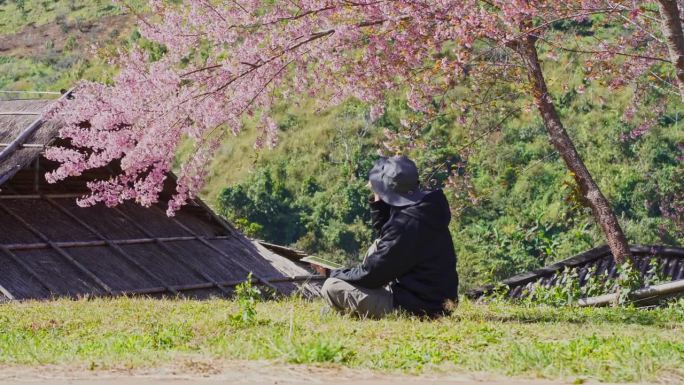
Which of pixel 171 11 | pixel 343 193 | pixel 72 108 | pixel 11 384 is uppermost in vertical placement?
pixel 171 11

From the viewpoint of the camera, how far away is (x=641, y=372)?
569 centimetres

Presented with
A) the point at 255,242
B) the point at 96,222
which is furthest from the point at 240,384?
the point at 255,242

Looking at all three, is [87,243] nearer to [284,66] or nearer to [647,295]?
[284,66]

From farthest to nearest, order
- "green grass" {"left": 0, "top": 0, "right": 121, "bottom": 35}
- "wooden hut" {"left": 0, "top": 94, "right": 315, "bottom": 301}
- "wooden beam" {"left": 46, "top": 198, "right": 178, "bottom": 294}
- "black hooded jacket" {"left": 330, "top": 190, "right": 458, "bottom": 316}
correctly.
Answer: "green grass" {"left": 0, "top": 0, "right": 121, "bottom": 35}, "wooden beam" {"left": 46, "top": 198, "right": 178, "bottom": 294}, "wooden hut" {"left": 0, "top": 94, "right": 315, "bottom": 301}, "black hooded jacket" {"left": 330, "top": 190, "right": 458, "bottom": 316}

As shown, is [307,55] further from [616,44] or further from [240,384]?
[240,384]

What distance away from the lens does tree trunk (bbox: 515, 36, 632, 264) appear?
14.3 meters

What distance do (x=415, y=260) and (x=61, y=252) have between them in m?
8.31

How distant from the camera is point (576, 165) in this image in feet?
47.8

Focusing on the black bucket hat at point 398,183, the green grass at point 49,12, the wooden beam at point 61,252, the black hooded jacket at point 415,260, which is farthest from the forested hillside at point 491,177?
the black bucket hat at point 398,183

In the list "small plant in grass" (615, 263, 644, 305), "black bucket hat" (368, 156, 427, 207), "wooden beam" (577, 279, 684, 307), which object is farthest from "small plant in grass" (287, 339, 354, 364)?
"small plant in grass" (615, 263, 644, 305)

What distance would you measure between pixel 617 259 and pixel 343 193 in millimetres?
27094

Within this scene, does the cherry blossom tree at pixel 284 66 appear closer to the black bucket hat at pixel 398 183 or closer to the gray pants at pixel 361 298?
the black bucket hat at pixel 398 183

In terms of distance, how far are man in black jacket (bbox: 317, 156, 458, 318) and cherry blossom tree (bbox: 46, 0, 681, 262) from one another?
136 inches

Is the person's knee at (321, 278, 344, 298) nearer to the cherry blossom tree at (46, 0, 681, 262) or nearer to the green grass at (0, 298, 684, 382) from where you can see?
the green grass at (0, 298, 684, 382)
